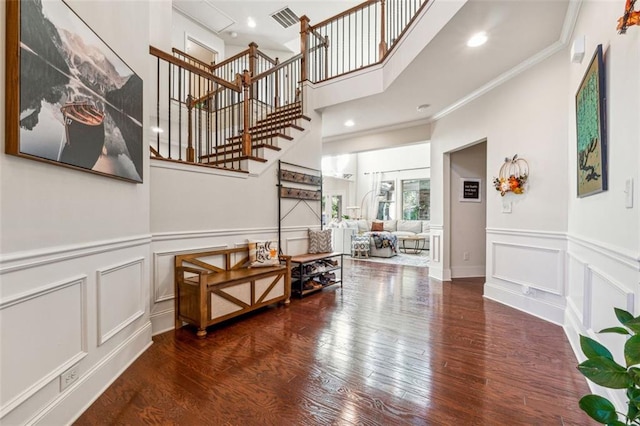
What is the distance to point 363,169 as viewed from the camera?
10805mm

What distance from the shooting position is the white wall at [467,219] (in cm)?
486

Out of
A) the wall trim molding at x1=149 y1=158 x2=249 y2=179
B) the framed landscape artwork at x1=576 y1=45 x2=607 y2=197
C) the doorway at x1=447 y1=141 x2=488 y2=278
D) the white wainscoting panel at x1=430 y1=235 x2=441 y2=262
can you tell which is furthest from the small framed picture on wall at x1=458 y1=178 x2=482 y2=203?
the wall trim molding at x1=149 y1=158 x2=249 y2=179

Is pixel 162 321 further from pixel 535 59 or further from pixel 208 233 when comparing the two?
pixel 535 59

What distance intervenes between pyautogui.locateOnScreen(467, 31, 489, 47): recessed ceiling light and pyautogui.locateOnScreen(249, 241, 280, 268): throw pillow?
9.87 ft

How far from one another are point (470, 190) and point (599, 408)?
4.64m

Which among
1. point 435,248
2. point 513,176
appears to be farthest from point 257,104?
point 435,248

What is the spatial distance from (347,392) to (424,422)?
46 centimetres

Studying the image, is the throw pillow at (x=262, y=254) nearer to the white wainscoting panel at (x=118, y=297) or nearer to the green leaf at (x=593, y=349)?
the white wainscoting panel at (x=118, y=297)

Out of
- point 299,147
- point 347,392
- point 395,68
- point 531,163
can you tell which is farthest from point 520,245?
point 299,147

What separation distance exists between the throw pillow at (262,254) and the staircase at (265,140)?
97 cm

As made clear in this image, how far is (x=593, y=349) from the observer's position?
2.66ft

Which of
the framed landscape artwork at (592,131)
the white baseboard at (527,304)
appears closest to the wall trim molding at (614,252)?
the framed landscape artwork at (592,131)

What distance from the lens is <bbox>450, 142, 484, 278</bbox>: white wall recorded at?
4855 millimetres

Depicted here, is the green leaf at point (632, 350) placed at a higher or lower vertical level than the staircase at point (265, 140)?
lower
